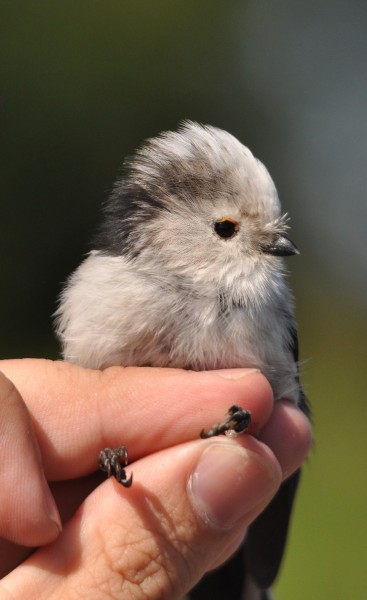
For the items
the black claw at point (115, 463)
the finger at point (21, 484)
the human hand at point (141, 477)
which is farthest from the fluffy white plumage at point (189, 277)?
the finger at point (21, 484)

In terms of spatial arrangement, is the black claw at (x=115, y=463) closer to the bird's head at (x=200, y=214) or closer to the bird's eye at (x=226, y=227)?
the bird's head at (x=200, y=214)

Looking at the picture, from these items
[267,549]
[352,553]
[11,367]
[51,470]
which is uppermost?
[11,367]

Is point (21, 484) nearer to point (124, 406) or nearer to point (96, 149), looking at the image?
point (124, 406)

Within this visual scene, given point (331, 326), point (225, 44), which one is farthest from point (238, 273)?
point (225, 44)

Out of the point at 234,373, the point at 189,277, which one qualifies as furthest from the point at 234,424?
the point at 189,277

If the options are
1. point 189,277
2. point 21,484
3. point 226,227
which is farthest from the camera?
point 226,227

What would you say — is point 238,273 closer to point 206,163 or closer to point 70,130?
point 206,163
